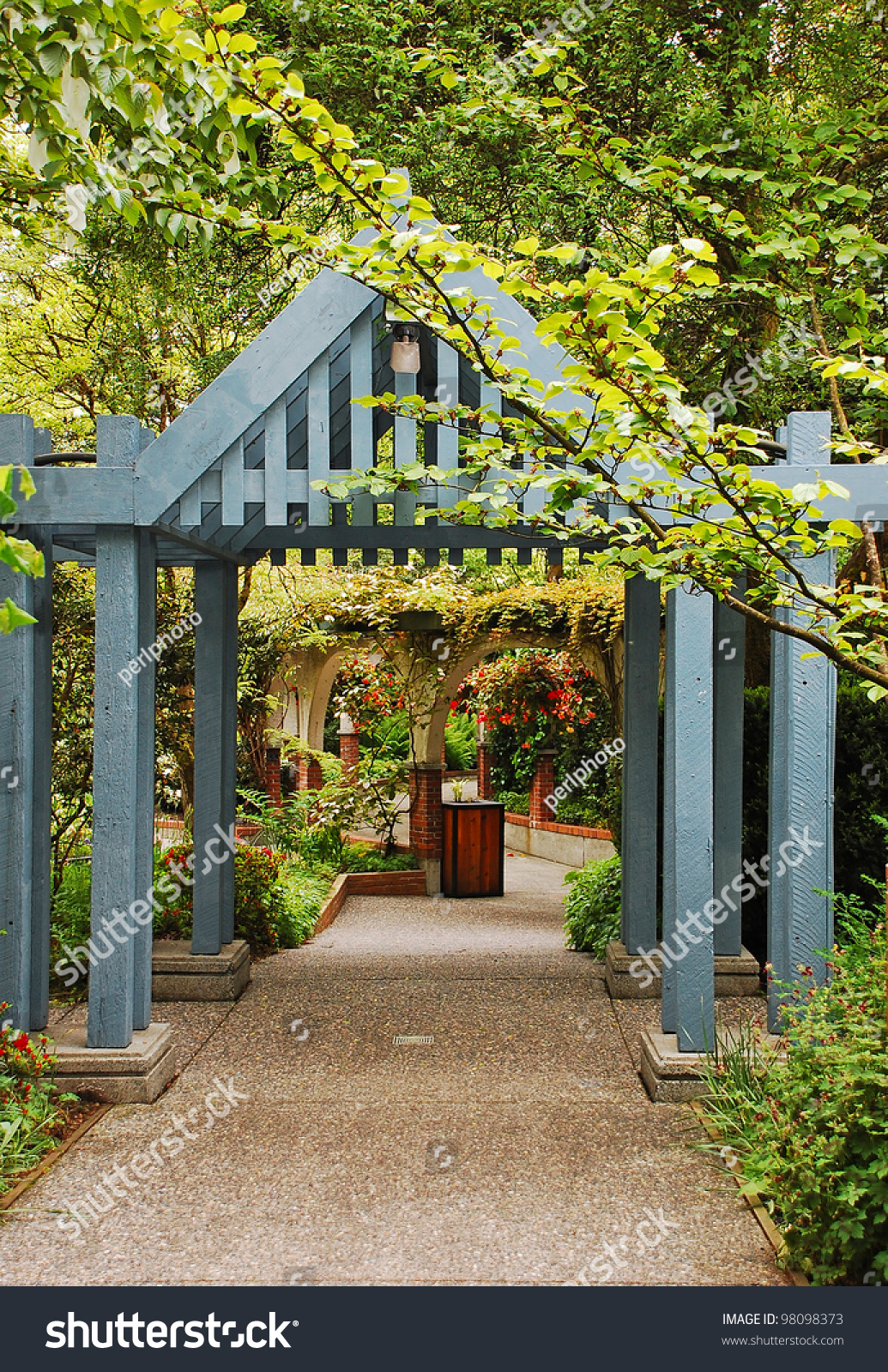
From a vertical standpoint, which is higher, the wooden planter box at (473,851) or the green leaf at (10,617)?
the green leaf at (10,617)

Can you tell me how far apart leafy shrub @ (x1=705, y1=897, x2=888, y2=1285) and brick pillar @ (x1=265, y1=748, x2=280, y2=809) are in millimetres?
9507

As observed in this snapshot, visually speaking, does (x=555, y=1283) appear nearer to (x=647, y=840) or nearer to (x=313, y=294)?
(x=647, y=840)

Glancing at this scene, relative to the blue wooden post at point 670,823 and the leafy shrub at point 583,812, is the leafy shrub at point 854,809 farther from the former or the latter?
the leafy shrub at point 583,812

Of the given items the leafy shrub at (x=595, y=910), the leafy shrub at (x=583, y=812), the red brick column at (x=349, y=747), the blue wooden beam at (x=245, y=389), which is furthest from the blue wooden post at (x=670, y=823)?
the red brick column at (x=349, y=747)

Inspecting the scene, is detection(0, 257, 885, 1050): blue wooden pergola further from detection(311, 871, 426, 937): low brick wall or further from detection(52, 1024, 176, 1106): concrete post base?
detection(311, 871, 426, 937): low brick wall

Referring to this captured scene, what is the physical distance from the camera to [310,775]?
14836 mm

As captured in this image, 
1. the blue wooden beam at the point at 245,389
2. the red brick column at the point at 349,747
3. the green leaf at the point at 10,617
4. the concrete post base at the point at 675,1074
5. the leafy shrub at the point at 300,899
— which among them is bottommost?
the leafy shrub at the point at 300,899

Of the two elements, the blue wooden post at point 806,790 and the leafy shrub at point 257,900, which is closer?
the blue wooden post at point 806,790

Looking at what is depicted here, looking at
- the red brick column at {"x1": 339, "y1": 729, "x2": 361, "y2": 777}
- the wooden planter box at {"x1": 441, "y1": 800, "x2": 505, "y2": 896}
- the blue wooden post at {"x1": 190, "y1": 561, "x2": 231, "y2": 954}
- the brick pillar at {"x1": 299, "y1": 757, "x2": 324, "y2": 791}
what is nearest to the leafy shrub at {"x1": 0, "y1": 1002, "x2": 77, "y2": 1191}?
the blue wooden post at {"x1": 190, "y1": 561, "x2": 231, "y2": 954}

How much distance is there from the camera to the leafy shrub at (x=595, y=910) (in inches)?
292

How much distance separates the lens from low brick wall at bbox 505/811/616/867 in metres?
13.4

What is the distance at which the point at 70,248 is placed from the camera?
726cm

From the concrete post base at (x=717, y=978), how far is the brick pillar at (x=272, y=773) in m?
7.18
